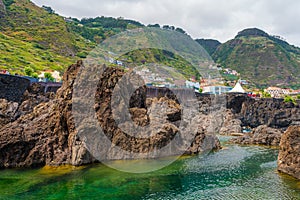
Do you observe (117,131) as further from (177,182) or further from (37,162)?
(177,182)

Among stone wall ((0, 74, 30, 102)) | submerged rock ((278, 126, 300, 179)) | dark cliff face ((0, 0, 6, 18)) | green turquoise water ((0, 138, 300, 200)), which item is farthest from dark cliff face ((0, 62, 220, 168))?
dark cliff face ((0, 0, 6, 18))

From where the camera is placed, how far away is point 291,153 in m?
27.7

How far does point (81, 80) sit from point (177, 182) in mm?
16824

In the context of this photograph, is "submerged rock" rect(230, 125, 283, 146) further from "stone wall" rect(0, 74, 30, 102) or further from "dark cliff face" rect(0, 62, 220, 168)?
"stone wall" rect(0, 74, 30, 102)

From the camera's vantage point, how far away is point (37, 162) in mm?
29547

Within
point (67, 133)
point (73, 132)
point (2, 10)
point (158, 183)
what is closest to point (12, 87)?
point (67, 133)

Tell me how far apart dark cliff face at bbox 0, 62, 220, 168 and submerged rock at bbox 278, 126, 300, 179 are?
11.8 meters

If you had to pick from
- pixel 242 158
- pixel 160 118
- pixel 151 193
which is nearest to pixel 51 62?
pixel 160 118

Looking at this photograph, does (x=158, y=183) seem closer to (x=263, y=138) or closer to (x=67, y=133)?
(x=67, y=133)

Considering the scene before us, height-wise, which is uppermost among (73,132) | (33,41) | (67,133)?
(33,41)

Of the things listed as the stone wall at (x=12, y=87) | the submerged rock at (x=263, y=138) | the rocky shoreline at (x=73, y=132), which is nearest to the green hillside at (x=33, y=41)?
the stone wall at (x=12, y=87)

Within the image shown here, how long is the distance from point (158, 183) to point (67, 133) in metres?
12.9

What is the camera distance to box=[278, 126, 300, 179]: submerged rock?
2681 centimetres

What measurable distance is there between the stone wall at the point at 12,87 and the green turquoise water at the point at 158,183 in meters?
22.9
